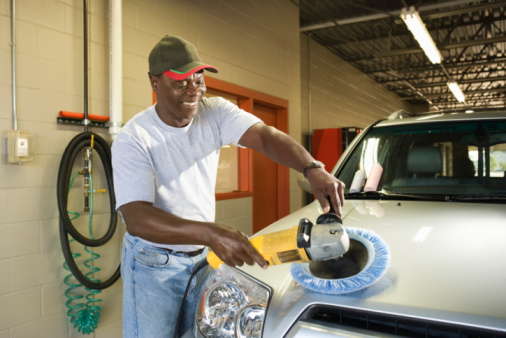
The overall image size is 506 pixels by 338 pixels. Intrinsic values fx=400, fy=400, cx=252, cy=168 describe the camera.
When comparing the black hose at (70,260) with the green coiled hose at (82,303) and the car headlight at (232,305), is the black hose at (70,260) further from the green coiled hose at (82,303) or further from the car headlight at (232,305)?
the car headlight at (232,305)

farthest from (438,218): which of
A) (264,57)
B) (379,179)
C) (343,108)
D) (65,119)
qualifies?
(343,108)

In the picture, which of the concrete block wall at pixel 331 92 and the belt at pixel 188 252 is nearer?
the belt at pixel 188 252

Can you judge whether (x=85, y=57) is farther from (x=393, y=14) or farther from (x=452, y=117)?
(x=393, y=14)

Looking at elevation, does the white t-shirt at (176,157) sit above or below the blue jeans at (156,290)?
above

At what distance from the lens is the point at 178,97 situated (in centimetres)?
172

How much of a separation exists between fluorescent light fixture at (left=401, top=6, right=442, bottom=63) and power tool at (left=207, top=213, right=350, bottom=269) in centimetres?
538

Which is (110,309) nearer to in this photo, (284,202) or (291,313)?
(291,313)

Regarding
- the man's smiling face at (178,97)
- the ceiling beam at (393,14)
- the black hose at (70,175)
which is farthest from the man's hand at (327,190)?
the ceiling beam at (393,14)

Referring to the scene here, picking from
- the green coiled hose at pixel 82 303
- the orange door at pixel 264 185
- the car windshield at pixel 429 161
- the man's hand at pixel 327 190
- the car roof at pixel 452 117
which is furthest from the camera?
the orange door at pixel 264 185

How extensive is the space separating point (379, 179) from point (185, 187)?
1152mm

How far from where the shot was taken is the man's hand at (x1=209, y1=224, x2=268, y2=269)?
110 cm

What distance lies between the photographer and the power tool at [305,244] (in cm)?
101

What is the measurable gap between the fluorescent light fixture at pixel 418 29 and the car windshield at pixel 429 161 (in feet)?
12.2

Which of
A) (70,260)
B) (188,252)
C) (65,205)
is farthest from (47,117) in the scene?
(188,252)
